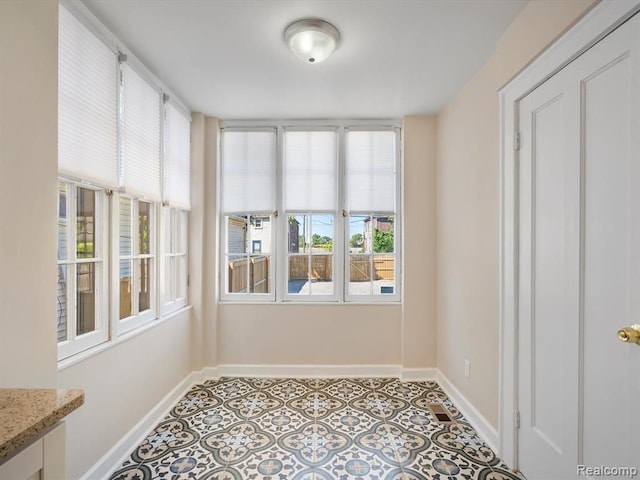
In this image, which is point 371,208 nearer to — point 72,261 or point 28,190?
point 72,261

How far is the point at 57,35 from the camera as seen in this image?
146 cm

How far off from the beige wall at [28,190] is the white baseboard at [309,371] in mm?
2002

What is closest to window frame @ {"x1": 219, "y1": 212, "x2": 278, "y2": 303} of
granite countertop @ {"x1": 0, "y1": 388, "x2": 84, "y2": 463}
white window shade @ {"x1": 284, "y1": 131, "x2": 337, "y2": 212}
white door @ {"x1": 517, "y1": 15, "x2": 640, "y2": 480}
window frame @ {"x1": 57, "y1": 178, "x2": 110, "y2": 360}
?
white window shade @ {"x1": 284, "y1": 131, "x2": 337, "y2": 212}

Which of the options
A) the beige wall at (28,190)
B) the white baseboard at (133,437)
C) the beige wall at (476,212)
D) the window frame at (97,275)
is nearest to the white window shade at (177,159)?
the window frame at (97,275)

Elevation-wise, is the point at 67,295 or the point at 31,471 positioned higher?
the point at 67,295

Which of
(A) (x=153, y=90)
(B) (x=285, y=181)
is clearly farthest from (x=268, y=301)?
(A) (x=153, y=90)

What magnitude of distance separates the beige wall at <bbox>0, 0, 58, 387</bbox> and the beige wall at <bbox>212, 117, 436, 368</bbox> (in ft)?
6.21

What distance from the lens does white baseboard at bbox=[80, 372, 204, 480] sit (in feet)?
6.05

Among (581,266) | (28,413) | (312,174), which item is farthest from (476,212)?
(28,413)

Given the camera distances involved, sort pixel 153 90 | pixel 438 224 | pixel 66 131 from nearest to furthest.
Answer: pixel 66 131, pixel 153 90, pixel 438 224

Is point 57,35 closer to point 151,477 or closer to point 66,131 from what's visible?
point 66,131

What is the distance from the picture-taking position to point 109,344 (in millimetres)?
1939

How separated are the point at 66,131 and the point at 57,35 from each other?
0.41 metres

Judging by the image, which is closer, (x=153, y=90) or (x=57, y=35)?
(x=57, y=35)
